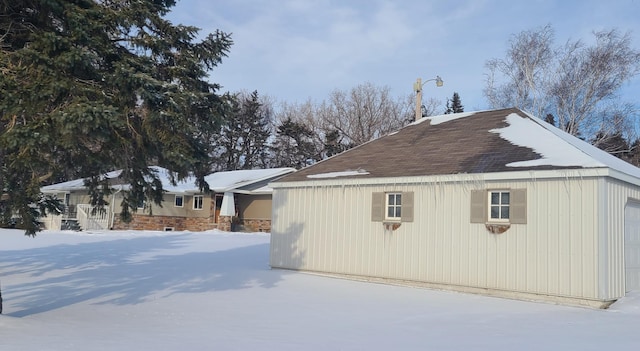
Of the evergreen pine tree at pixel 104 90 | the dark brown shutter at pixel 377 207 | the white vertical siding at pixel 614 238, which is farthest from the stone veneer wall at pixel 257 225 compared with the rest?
the evergreen pine tree at pixel 104 90

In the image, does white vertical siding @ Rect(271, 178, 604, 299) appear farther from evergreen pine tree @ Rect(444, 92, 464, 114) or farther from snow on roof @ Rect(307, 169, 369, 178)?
evergreen pine tree @ Rect(444, 92, 464, 114)

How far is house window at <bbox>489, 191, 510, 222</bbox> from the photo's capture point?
11.2m

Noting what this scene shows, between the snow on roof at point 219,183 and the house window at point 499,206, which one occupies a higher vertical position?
the snow on roof at point 219,183

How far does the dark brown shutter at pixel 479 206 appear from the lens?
1133cm

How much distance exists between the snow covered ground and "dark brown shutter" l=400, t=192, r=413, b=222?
1.53m

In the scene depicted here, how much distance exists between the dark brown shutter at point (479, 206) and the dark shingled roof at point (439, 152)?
475 mm

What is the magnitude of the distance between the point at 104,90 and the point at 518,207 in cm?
787

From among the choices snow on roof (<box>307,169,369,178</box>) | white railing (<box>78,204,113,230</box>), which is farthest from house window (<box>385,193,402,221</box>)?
white railing (<box>78,204,113,230</box>)

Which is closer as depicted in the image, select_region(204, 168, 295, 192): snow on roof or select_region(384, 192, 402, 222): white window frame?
select_region(384, 192, 402, 222): white window frame

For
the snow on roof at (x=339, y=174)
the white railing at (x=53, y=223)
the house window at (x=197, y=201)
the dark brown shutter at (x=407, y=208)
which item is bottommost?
the white railing at (x=53, y=223)

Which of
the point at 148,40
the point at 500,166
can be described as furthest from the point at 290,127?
the point at 148,40

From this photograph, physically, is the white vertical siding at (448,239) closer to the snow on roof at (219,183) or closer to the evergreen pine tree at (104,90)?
the evergreen pine tree at (104,90)

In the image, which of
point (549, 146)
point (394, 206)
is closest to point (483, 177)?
point (549, 146)

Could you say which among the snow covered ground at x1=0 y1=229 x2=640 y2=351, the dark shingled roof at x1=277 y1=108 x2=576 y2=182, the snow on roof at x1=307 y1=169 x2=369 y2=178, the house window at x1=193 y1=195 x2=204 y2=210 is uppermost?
the dark shingled roof at x1=277 y1=108 x2=576 y2=182
